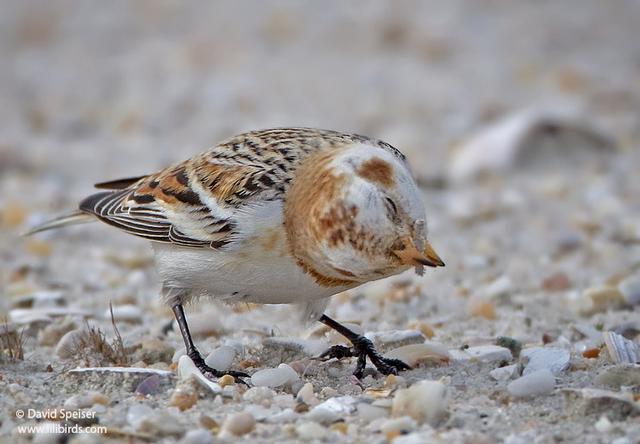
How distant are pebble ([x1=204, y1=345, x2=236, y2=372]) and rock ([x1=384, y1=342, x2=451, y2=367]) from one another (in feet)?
2.14

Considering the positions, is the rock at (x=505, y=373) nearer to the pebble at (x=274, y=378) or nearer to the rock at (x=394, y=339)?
the rock at (x=394, y=339)

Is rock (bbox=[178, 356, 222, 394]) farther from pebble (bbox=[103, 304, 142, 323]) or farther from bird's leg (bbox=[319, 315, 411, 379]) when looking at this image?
pebble (bbox=[103, 304, 142, 323])

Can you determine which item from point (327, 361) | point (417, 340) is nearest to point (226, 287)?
point (327, 361)

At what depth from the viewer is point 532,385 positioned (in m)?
4.04

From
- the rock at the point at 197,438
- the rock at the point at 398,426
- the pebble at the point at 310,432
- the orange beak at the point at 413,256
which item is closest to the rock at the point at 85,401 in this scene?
the rock at the point at 197,438

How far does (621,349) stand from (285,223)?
147 cm

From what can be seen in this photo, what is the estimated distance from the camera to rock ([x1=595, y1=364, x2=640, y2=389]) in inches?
162

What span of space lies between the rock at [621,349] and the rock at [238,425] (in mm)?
1627

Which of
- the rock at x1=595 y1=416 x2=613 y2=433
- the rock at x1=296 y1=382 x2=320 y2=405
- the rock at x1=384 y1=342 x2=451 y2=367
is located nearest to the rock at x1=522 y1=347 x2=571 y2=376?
the rock at x1=384 y1=342 x2=451 y2=367

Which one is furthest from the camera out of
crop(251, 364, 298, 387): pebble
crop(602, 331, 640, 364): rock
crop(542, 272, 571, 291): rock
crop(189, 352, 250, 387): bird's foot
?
crop(542, 272, 571, 291): rock

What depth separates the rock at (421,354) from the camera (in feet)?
15.1

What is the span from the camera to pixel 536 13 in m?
12.7

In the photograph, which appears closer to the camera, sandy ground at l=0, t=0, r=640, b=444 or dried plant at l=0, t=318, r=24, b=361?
sandy ground at l=0, t=0, r=640, b=444

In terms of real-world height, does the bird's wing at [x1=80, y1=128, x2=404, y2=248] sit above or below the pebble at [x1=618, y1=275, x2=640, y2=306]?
above
